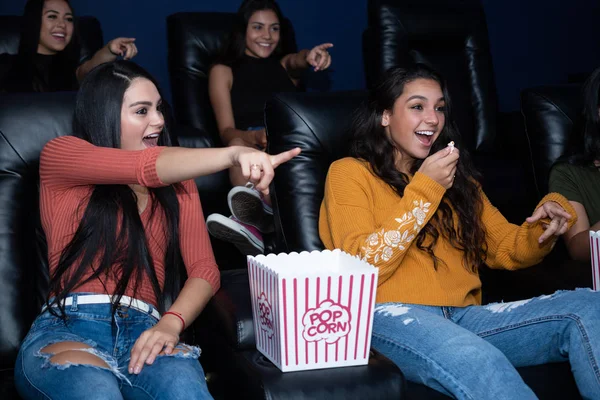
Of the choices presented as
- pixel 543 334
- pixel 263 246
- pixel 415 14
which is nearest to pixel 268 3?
pixel 415 14

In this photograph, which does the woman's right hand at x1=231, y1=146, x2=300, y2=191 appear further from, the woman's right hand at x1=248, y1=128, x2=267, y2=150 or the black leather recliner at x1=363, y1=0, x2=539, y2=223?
the black leather recliner at x1=363, y1=0, x2=539, y2=223

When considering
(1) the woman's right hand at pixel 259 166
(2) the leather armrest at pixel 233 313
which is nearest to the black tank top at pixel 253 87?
(2) the leather armrest at pixel 233 313

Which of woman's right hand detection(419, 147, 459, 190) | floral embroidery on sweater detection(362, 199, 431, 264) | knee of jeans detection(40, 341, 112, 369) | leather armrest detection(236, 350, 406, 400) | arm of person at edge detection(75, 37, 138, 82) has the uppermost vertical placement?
arm of person at edge detection(75, 37, 138, 82)

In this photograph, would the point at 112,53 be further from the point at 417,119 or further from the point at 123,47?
the point at 417,119

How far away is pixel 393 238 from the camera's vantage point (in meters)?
1.71

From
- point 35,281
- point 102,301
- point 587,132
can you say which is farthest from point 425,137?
point 35,281

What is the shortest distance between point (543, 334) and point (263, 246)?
96cm

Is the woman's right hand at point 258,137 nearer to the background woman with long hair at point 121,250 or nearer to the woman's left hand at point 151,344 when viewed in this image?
the background woman with long hair at point 121,250

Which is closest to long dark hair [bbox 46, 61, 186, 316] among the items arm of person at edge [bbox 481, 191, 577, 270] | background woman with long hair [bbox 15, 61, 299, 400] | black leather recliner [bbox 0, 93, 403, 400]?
background woman with long hair [bbox 15, 61, 299, 400]

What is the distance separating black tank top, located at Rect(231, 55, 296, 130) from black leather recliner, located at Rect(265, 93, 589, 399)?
102 centimetres

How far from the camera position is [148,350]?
4.94 ft

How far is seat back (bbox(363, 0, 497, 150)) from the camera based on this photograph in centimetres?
305

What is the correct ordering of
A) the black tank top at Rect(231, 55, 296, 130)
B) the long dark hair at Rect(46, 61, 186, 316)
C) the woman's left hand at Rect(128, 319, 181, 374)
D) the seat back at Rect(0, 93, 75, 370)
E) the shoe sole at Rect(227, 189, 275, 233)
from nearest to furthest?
the woman's left hand at Rect(128, 319, 181, 374)
the long dark hair at Rect(46, 61, 186, 316)
the seat back at Rect(0, 93, 75, 370)
the shoe sole at Rect(227, 189, 275, 233)
the black tank top at Rect(231, 55, 296, 130)

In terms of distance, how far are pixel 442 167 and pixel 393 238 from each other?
20cm
